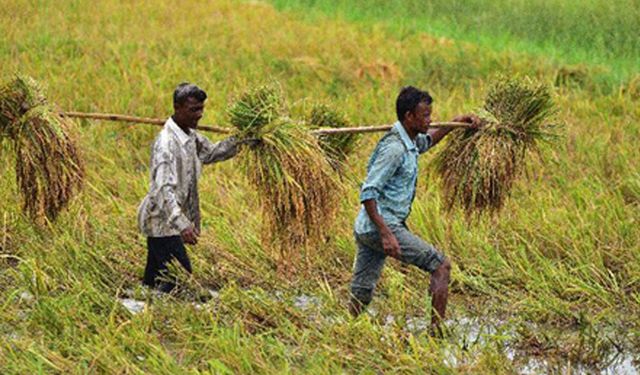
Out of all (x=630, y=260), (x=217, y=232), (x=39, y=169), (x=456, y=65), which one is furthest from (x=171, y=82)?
(x=630, y=260)

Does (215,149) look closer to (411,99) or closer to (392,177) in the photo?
(392,177)

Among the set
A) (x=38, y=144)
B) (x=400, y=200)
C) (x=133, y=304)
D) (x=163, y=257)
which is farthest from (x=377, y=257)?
(x=38, y=144)

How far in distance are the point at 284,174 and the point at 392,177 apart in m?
0.53

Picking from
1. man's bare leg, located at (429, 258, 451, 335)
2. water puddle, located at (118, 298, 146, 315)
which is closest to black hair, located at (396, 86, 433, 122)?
man's bare leg, located at (429, 258, 451, 335)

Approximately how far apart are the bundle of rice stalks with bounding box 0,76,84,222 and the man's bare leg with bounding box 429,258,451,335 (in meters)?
1.96

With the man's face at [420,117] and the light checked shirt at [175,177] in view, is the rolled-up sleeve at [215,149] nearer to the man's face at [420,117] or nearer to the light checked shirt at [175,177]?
the light checked shirt at [175,177]

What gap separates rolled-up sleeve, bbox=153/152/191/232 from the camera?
17.8ft

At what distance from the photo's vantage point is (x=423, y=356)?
475 cm

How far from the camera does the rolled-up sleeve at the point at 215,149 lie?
18.5ft

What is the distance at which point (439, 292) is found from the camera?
5164mm

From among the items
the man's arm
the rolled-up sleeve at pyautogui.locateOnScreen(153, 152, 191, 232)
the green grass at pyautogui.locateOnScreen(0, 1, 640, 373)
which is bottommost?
the green grass at pyautogui.locateOnScreen(0, 1, 640, 373)

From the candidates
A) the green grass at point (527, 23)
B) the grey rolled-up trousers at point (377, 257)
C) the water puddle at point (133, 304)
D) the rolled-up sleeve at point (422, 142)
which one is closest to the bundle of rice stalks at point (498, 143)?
the rolled-up sleeve at point (422, 142)

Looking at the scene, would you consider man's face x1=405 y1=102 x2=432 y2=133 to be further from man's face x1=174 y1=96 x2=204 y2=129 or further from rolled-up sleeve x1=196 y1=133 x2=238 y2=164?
man's face x1=174 y1=96 x2=204 y2=129

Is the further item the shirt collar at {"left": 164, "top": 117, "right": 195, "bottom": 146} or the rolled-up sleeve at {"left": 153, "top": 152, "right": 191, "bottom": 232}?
the shirt collar at {"left": 164, "top": 117, "right": 195, "bottom": 146}
